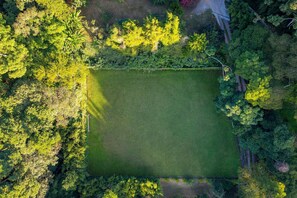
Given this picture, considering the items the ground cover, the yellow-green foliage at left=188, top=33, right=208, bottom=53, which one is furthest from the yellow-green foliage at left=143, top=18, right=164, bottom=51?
the ground cover

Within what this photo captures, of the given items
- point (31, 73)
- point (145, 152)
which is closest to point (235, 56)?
point (145, 152)

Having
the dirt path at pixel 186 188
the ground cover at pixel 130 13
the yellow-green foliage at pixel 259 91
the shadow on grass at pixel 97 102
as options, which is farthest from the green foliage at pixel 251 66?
the shadow on grass at pixel 97 102

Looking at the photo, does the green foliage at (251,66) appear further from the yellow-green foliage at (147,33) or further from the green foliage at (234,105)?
the yellow-green foliage at (147,33)

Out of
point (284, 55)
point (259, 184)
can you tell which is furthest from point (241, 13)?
point (259, 184)

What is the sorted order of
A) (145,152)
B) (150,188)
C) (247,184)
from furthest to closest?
(145,152) < (150,188) < (247,184)

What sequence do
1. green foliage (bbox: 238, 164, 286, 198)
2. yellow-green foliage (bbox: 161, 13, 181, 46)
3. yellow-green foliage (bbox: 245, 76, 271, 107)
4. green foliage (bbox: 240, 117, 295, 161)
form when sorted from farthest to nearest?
yellow-green foliage (bbox: 161, 13, 181, 46) < green foliage (bbox: 240, 117, 295, 161) < green foliage (bbox: 238, 164, 286, 198) < yellow-green foliage (bbox: 245, 76, 271, 107)

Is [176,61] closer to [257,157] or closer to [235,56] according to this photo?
[235,56]

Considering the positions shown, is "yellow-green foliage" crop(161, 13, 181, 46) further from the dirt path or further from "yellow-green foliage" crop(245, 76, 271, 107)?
the dirt path
